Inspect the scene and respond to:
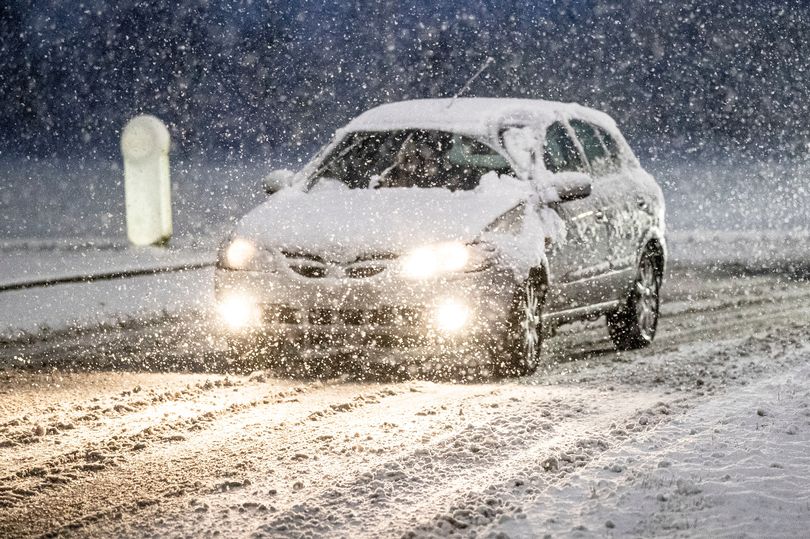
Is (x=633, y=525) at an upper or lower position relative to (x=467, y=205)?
lower

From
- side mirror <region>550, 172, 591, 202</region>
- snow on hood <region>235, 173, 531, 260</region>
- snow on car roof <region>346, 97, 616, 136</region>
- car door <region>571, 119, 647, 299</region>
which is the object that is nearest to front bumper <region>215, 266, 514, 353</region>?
snow on hood <region>235, 173, 531, 260</region>

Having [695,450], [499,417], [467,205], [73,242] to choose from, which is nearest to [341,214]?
[467,205]

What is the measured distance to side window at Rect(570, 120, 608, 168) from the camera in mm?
9430

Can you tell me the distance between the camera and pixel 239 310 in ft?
26.2

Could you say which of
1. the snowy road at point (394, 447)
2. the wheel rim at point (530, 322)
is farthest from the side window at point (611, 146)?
the wheel rim at point (530, 322)

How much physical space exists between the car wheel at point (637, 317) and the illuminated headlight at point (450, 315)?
7.83 feet

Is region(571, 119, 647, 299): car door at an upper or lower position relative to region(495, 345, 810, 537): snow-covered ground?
upper

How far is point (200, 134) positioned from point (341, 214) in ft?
93.3

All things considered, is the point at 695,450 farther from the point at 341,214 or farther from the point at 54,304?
the point at 54,304

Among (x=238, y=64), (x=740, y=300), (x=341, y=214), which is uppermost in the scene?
(x=238, y=64)

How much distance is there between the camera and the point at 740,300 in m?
13.5

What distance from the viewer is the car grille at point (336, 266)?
7.66m

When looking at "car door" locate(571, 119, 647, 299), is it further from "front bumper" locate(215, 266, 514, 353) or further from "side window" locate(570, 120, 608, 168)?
"front bumper" locate(215, 266, 514, 353)

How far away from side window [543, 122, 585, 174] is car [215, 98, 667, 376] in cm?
1
